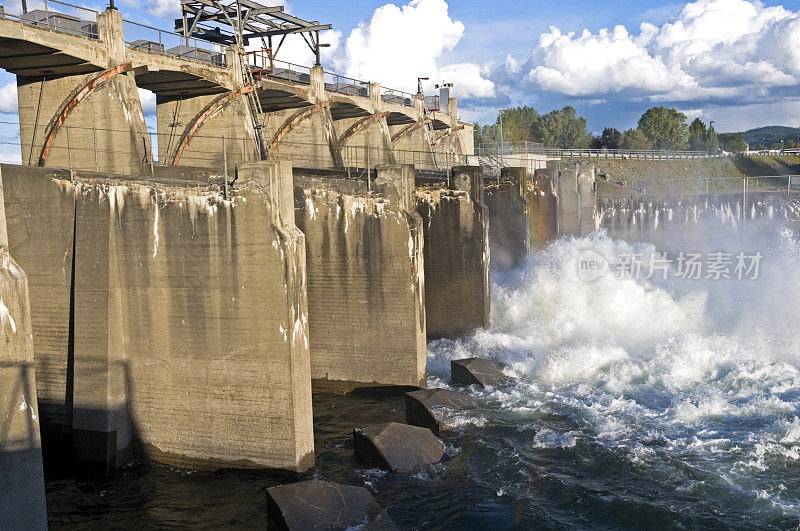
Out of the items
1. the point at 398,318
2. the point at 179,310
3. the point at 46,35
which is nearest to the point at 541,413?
the point at 398,318

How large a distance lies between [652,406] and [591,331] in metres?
7.88

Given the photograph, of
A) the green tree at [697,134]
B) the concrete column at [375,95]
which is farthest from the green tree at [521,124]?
the concrete column at [375,95]

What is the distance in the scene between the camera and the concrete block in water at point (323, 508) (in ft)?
35.4

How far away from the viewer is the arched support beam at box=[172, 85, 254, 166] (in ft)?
70.5

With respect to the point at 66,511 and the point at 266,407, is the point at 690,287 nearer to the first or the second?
the point at 266,407

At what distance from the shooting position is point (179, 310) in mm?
13555

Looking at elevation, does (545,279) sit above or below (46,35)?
below

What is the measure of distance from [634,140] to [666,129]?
18.6ft

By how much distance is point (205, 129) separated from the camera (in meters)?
22.6

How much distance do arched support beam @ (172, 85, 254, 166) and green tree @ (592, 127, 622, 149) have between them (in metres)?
80.5

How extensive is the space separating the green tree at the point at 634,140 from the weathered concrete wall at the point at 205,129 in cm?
7728

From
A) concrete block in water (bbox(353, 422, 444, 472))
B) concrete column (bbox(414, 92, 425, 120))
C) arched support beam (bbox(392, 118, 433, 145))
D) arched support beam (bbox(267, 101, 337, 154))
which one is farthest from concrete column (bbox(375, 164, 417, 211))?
concrete column (bbox(414, 92, 425, 120))

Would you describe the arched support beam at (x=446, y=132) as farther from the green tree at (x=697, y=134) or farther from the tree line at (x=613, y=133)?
the green tree at (x=697, y=134)

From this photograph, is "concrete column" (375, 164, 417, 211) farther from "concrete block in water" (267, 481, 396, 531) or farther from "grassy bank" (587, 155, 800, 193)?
"grassy bank" (587, 155, 800, 193)
